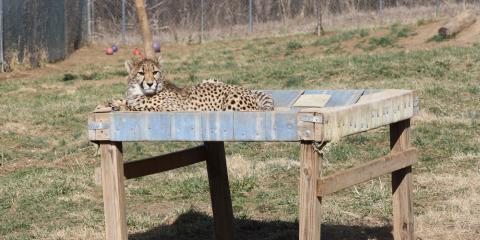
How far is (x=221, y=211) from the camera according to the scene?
21.2 feet

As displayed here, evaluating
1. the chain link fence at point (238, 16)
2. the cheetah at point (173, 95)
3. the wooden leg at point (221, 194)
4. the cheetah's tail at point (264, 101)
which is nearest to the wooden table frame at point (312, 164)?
the wooden leg at point (221, 194)

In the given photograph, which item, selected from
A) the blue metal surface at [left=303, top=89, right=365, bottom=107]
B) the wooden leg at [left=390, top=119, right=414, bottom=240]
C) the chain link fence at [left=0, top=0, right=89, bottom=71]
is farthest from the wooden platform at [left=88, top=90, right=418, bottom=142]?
the chain link fence at [left=0, top=0, right=89, bottom=71]

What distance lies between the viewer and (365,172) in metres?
5.36

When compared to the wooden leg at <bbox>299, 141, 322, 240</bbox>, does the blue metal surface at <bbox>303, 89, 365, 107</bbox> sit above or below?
above

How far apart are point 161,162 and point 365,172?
4.36 ft

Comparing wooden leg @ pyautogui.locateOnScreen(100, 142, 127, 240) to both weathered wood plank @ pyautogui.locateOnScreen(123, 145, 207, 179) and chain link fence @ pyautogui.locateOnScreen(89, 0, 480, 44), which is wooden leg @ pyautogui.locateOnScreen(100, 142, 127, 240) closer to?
weathered wood plank @ pyautogui.locateOnScreen(123, 145, 207, 179)

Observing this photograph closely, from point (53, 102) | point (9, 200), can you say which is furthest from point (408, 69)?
point (9, 200)

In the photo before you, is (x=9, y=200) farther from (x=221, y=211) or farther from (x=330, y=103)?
(x=330, y=103)

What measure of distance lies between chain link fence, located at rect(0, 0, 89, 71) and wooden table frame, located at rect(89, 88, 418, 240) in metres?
12.4

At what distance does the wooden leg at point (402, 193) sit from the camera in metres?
5.92

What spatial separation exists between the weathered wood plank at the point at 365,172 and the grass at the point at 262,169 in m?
0.97

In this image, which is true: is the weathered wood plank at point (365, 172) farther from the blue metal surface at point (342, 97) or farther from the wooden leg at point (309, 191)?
the blue metal surface at point (342, 97)

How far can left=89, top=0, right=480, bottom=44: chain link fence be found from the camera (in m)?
25.5

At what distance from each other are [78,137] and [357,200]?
4452 millimetres
